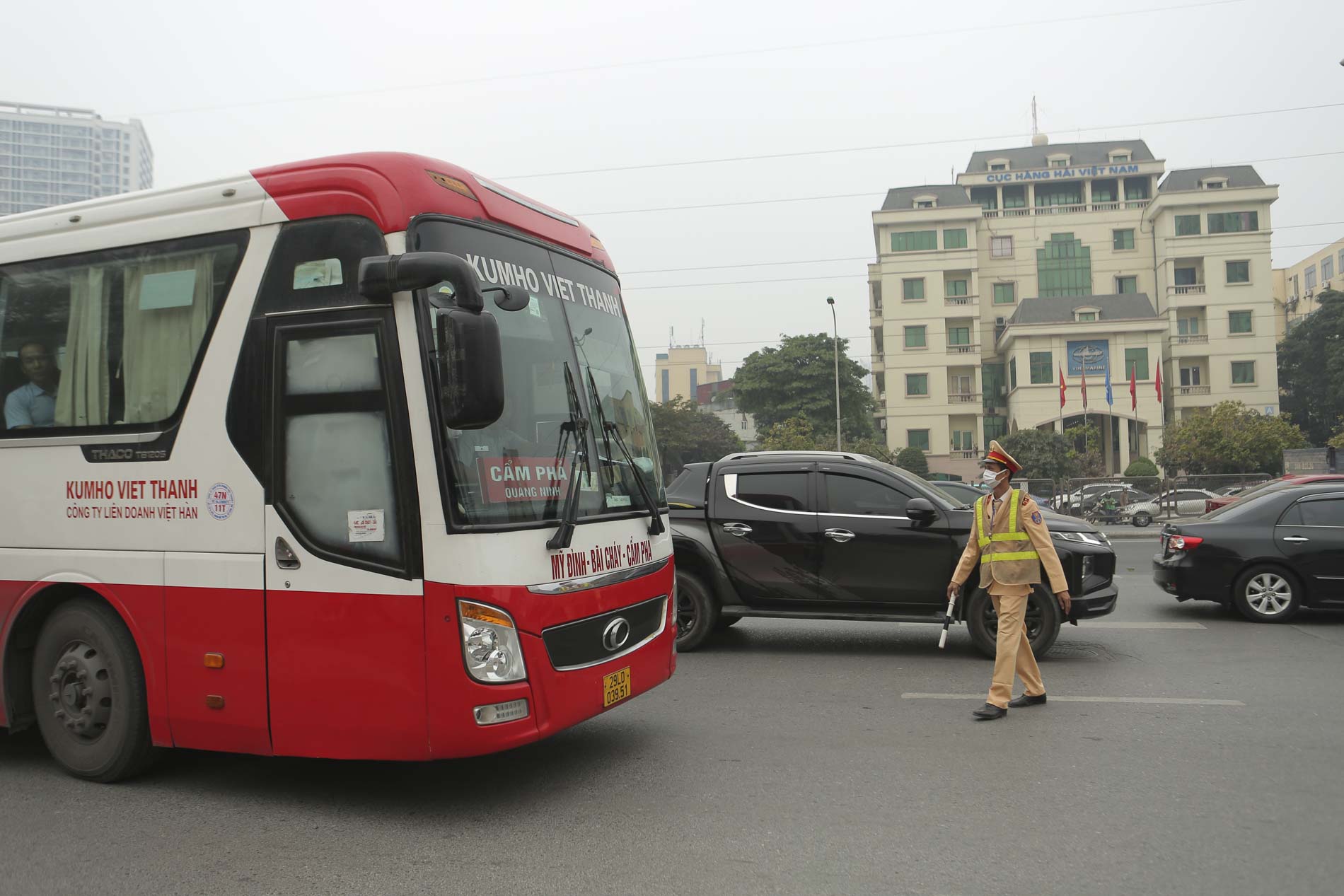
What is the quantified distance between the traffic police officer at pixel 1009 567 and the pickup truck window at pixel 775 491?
94.4 inches

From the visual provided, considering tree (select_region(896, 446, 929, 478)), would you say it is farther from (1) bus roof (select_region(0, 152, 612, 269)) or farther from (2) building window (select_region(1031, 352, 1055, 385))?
(1) bus roof (select_region(0, 152, 612, 269))

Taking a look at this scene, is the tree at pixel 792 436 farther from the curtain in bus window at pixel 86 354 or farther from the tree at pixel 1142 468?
the curtain in bus window at pixel 86 354

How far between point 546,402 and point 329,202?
1461 mm

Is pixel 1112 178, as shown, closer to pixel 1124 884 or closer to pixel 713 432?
pixel 713 432

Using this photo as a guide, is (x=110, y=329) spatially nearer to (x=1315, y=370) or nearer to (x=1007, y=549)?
(x=1007, y=549)

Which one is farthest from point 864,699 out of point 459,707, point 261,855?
point 261,855

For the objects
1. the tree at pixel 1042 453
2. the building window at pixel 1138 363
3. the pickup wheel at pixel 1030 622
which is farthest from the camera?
the building window at pixel 1138 363

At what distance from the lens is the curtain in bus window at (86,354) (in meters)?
5.60

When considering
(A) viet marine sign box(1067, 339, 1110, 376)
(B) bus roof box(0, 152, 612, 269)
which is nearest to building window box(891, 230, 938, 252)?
(A) viet marine sign box(1067, 339, 1110, 376)

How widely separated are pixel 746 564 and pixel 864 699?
2226mm

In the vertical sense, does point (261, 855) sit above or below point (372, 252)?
below

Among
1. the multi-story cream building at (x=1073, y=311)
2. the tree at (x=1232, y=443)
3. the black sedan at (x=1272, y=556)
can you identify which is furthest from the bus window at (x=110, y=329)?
the multi-story cream building at (x=1073, y=311)

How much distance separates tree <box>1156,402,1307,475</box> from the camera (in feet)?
151

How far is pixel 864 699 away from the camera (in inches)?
291
